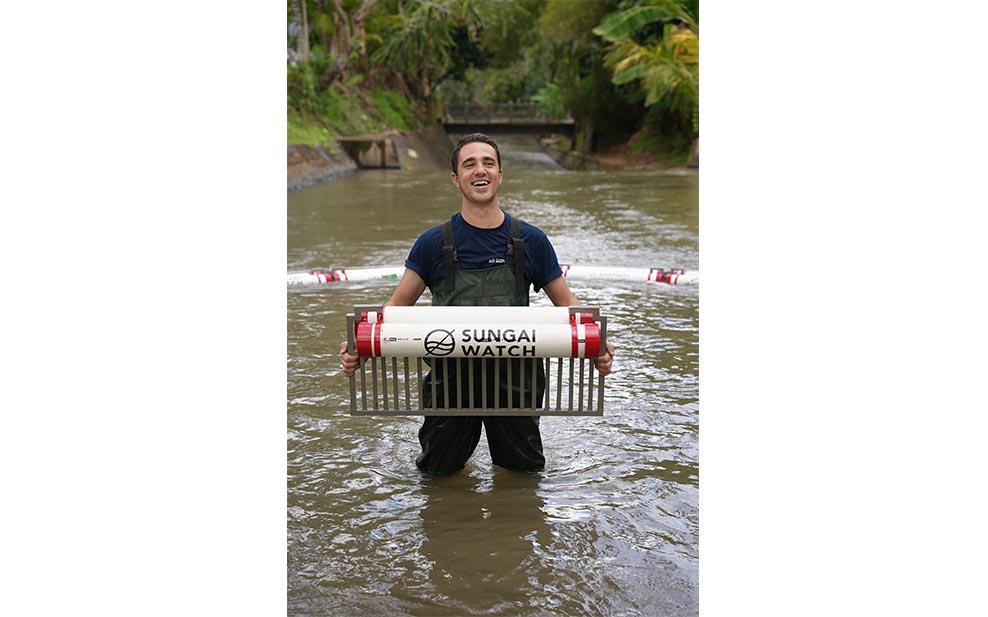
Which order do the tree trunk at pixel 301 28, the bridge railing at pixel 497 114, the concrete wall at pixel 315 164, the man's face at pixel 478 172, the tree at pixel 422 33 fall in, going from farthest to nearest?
1. the bridge railing at pixel 497 114
2. the tree at pixel 422 33
3. the tree trunk at pixel 301 28
4. the concrete wall at pixel 315 164
5. the man's face at pixel 478 172

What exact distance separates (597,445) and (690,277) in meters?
4.37

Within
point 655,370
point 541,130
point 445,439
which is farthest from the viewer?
point 541,130

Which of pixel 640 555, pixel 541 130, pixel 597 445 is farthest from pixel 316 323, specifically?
pixel 541 130

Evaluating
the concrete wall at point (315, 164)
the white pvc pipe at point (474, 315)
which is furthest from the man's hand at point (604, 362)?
the concrete wall at point (315, 164)

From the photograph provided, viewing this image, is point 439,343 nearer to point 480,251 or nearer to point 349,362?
point 349,362

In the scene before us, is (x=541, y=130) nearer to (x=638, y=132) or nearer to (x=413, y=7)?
(x=638, y=132)

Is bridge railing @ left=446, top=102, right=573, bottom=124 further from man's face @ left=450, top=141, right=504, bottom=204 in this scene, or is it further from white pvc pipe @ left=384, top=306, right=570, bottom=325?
white pvc pipe @ left=384, top=306, right=570, bottom=325

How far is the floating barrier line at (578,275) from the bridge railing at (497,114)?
31044 millimetres

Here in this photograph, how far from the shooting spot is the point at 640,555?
3.34 m

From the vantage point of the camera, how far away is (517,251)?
3.57 meters

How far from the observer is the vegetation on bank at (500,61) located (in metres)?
26.4

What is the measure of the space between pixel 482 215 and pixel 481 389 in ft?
2.24

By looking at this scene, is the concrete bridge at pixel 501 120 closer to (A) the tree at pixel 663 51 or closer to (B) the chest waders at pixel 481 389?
(A) the tree at pixel 663 51

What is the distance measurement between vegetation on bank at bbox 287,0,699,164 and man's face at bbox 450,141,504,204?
2226cm
